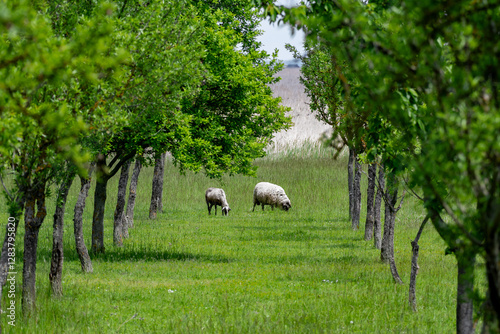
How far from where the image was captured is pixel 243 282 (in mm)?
16797

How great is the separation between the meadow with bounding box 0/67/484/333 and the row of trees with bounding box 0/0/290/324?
124cm

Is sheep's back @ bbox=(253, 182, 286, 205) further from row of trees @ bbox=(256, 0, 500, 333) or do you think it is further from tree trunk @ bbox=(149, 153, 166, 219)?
row of trees @ bbox=(256, 0, 500, 333)

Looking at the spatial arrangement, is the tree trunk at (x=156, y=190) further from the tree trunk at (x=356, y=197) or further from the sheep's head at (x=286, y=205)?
→ the tree trunk at (x=356, y=197)

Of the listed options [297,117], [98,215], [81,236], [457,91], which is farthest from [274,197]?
[297,117]

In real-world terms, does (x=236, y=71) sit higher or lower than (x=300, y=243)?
higher

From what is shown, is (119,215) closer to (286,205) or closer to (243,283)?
(243,283)

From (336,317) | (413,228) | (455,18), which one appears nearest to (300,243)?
(413,228)

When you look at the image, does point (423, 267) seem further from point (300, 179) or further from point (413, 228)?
point (300, 179)

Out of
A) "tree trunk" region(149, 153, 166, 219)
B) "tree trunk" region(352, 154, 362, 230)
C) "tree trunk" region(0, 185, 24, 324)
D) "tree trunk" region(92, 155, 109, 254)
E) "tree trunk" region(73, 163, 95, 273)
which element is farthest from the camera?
"tree trunk" region(149, 153, 166, 219)

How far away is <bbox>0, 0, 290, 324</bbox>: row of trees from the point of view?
15.2 feet

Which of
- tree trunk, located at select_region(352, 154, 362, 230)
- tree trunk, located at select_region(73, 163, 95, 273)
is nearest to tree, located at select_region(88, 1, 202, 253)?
tree trunk, located at select_region(73, 163, 95, 273)

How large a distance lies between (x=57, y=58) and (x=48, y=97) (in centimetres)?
624

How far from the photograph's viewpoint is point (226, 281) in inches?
667

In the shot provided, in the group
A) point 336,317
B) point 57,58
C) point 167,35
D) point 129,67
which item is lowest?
point 336,317
